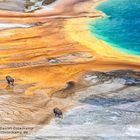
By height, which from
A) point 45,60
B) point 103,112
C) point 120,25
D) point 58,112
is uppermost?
point 58,112

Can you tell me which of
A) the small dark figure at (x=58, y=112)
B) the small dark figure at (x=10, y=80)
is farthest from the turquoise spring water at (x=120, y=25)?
the small dark figure at (x=58, y=112)

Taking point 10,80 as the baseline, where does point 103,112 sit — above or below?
below

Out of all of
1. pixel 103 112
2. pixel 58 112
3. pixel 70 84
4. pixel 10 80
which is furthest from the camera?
pixel 70 84

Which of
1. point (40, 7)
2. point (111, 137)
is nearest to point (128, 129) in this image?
point (111, 137)

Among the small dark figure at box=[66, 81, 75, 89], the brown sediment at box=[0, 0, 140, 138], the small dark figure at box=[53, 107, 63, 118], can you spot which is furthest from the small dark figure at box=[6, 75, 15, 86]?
the small dark figure at box=[53, 107, 63, 118]

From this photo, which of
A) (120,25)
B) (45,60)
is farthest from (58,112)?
(120,25)

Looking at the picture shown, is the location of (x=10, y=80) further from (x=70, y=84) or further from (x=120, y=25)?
(x=120, y=25)
